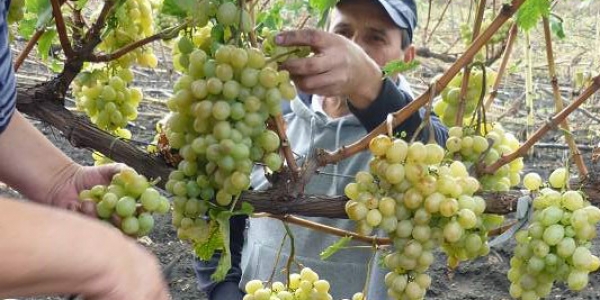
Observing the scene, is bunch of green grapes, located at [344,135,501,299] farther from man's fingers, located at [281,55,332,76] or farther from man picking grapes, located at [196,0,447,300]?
man picking grapes, located at [196,0,447,300]

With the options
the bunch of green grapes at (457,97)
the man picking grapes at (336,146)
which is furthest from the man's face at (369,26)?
the bunch of green grapes at (457,97)

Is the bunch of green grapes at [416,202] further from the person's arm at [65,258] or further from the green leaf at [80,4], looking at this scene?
the green leaf at [80,4]

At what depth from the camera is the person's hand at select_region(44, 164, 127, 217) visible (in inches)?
64.4

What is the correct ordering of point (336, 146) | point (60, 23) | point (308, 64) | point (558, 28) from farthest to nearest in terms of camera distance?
point (336, 146)
point (558, 28)
point (60, 23)
point (308, 64)

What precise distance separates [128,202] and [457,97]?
2.67 ft

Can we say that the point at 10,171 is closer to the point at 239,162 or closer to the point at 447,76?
the point at 239,162

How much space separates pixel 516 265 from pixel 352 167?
0.87 meters

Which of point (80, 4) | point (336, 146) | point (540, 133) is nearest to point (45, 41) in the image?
point (80, 4)

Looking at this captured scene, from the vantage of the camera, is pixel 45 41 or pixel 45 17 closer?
pixel 45 17

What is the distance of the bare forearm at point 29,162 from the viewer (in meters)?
1.65

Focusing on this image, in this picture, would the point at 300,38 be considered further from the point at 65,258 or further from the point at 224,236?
the point at 65,258

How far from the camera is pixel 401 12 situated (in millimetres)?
2400

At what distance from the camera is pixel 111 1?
1790 mm

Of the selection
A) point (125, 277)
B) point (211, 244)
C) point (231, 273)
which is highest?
point (125, 277)
